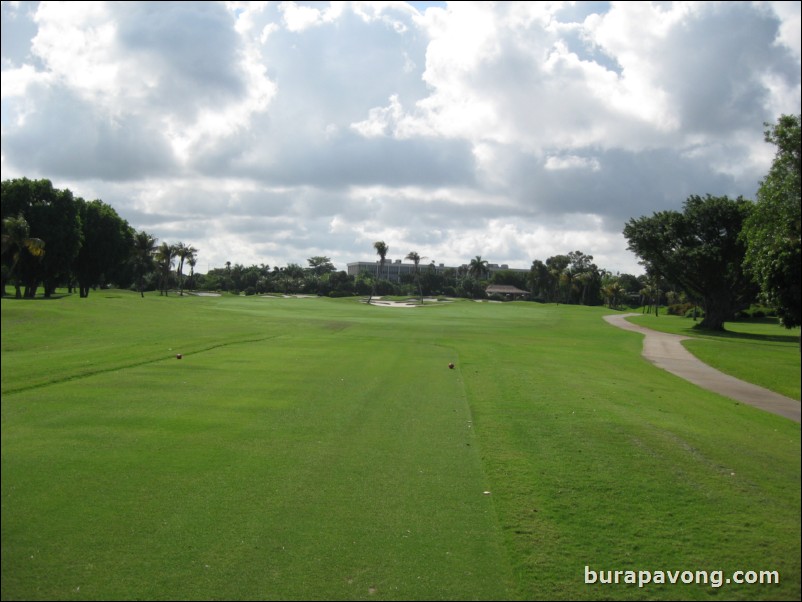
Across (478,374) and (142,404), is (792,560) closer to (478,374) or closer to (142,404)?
(142,404)

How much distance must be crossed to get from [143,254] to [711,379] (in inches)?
3249

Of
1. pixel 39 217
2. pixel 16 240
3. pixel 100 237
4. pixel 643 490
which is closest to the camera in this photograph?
pixel 16 240

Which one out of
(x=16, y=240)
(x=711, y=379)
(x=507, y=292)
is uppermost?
(x=507, y=292)

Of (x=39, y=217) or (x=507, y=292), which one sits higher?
(x=507, y=292)

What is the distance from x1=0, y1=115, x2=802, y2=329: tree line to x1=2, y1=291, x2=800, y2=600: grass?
69 centimetres

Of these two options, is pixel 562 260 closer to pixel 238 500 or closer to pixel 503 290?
pixel 503 290

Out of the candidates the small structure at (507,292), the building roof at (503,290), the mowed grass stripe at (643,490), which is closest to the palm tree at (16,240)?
the mowed grass stripe at (643,490)

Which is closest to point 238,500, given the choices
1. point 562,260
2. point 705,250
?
point 705,250

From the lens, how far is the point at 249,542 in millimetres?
5465

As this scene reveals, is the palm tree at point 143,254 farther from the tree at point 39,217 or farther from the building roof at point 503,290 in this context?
the building roof at point 503,290

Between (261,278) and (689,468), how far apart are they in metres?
139

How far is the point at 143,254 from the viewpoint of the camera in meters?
85.0

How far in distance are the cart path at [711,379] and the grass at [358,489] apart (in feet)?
0.81

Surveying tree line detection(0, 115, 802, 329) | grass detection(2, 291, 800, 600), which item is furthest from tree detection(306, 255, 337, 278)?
grass detection(2, 291, 800, 600)
